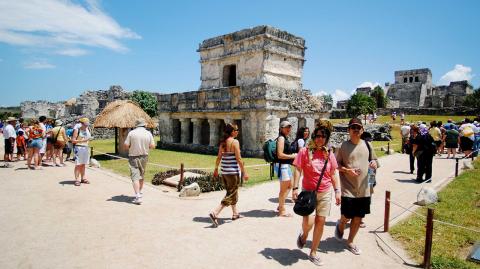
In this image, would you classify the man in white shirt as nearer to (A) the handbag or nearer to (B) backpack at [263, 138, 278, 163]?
(B) backpack at [263, 138, 278, 163]

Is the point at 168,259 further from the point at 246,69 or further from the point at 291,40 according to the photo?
the point at 291,40

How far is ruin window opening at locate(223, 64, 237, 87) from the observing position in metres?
22.1

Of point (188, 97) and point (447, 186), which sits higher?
point (188, 97)

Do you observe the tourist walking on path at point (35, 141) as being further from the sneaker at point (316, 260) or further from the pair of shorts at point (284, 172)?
the sneaker at point (316, 260)

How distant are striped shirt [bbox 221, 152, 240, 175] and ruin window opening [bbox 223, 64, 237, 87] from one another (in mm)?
16781

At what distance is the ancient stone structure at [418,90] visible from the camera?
204 feet

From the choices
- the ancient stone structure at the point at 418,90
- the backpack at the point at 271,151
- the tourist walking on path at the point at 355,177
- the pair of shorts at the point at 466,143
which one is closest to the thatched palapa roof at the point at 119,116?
the backpack at the point at 271,151

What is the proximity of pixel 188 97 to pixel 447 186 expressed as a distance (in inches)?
595

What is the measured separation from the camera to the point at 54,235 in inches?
203

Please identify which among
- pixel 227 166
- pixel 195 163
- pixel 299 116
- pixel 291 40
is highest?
pixel 291 40

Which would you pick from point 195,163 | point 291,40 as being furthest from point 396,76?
point 195,163

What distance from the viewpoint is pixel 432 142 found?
30.7ft

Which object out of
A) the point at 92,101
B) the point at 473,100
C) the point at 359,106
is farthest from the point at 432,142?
the point at 473,100

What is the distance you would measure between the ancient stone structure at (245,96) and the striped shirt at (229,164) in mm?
9795
